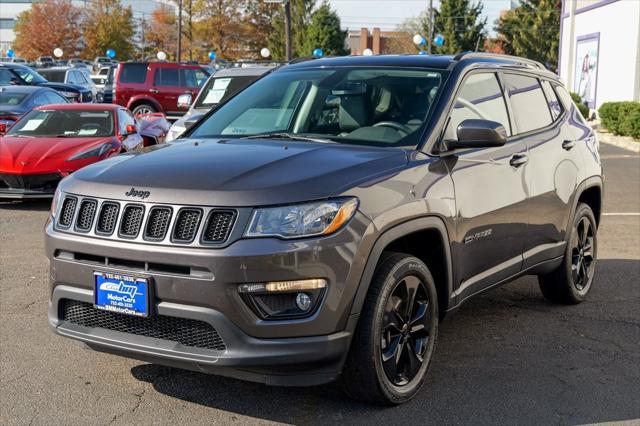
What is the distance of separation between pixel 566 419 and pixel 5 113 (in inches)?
575

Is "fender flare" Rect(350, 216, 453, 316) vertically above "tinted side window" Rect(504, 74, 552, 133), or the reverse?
"tinted side window" Rect(504, 74, 552, 133)

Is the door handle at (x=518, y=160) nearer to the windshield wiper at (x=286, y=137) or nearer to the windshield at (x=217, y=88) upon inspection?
the windshield wiper at (x=286, y=137)

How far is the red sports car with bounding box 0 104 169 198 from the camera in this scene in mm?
10945

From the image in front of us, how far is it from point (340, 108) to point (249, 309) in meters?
1.81

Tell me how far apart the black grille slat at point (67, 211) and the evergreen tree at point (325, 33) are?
7298cm

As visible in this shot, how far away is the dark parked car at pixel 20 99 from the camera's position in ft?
53.8

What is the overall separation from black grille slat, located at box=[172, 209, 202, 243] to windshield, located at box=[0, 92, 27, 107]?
1435 centimetres

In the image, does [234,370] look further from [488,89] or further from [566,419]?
[488,89]

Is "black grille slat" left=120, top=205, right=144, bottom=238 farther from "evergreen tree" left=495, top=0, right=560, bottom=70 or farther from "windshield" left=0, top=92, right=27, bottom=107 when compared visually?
"evergreen tree" left=495, top=0, right=560, bottom=70

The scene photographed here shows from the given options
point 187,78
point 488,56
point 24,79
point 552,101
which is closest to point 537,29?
point 187,78

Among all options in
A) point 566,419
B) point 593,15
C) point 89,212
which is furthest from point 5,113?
point 593,15

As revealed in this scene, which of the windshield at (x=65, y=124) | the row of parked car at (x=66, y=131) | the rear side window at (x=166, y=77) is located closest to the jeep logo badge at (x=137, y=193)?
the row of parked car at (x=66, y=131)

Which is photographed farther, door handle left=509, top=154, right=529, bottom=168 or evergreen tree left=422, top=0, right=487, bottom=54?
evergreen tree left=422, top=0, right=487, bottom=54

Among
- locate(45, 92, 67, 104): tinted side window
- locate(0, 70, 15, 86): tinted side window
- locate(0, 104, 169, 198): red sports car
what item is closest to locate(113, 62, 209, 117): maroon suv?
locate(0, 70, 15, 86): tinted side window
